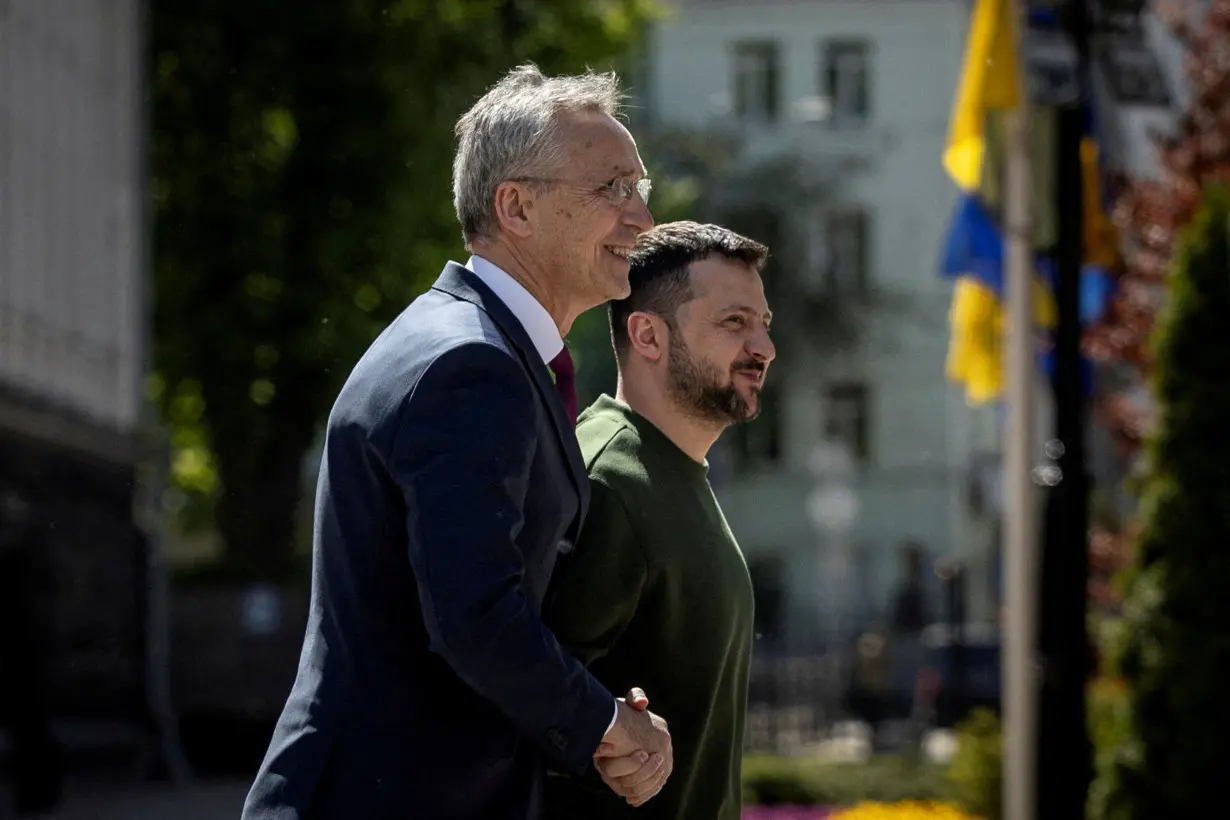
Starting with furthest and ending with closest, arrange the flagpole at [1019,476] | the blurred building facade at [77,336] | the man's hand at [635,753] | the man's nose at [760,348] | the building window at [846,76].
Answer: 1. the building window at [846,76]
2. the blurred building facade at [77,336]
3. the flagpole at [1019,476]
4. the man's nose at [760,348]
5. the man's hand at [635,753]

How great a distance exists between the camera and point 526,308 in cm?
312

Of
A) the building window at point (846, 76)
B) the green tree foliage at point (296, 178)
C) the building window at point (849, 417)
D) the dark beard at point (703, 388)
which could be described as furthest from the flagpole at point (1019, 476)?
the building window at point (846, 76)

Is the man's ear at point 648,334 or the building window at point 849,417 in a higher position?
the man's ear at point 648,334

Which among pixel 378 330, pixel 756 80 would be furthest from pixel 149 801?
pixel 756 80

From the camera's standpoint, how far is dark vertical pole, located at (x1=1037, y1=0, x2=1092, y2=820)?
9.04 meters

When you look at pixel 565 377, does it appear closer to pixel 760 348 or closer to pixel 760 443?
pixel 760 348

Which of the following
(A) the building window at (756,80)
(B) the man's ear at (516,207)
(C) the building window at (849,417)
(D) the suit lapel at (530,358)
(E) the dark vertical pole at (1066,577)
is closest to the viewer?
(D) the suit lapel at (530,358)

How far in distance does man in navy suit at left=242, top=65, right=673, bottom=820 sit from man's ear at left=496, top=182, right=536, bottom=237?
4.4 inches

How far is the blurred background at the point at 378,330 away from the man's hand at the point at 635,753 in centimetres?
106

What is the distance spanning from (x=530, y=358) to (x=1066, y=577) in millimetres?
6289

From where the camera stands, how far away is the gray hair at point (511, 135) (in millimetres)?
3129

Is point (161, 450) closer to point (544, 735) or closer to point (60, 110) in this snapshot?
point (60, 110)

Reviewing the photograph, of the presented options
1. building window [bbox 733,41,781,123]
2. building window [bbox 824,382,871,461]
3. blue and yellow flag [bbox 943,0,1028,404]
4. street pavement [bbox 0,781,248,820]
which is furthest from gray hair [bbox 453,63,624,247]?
building window [bbox 824,382,871,461]

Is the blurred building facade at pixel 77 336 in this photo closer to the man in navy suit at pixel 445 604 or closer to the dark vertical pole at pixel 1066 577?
the dark vertical pole at pixel 1066 577
